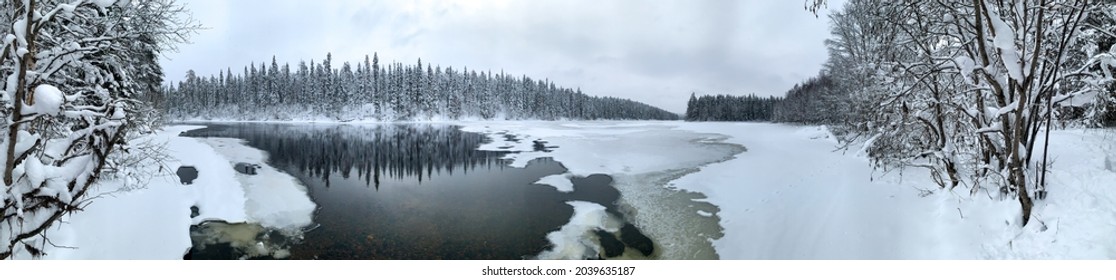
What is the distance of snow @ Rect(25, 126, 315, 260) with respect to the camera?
573 centimetres

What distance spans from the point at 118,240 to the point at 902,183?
12201 millimetres

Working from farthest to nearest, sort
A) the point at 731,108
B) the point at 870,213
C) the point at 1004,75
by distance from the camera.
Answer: the point at 731,108 < the point at 870,213 < the point at 1004,75

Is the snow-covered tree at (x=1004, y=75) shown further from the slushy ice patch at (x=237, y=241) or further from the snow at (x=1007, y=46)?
the slushy ice patch at (x=237, y=241)

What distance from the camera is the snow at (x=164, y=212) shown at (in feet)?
18.8

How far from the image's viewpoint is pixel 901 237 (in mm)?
5227

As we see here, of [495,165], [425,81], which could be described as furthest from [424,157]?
[425,81]

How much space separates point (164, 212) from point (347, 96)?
8919 cm

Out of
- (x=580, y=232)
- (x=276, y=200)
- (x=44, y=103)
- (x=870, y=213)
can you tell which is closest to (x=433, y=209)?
(x=580, y=232)

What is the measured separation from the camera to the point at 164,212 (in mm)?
8297

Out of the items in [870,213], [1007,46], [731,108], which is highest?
[731,108]

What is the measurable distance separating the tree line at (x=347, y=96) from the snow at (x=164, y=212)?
75.5 metres

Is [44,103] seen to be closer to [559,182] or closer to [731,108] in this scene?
[559,182]

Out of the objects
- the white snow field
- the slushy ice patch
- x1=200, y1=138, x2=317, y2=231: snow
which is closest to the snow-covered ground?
the white snow field

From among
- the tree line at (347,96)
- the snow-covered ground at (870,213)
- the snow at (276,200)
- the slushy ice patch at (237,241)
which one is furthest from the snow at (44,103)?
the tree line at (347,96)
